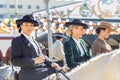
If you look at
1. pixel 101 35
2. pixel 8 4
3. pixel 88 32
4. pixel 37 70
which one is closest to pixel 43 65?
pixel 37 70

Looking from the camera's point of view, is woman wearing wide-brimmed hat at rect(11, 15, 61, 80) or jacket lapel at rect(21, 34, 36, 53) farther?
jacket lapel at rect(21, 34, 36, 53)

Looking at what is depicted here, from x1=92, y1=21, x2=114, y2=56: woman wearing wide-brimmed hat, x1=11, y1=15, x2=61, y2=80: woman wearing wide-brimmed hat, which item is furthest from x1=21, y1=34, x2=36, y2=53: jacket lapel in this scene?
x1=92, y1=21, x2=114, y2=56: woman wearing wide-brimmed hat

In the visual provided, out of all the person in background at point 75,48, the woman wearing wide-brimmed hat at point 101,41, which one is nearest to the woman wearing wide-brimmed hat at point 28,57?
the person in background at point 75,48

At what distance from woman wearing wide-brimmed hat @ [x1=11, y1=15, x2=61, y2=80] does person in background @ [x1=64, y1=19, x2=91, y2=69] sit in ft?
0.92

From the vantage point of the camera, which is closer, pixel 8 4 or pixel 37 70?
pixel 37 70

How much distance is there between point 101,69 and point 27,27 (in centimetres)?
98

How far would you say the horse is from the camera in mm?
2844

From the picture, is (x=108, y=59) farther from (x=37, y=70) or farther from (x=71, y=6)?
(x=71, y=6)

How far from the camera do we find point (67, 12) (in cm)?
1625

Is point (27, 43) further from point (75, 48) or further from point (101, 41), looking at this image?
point (101, 41)

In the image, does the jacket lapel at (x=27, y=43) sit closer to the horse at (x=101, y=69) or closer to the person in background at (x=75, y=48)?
the person in background at (x=75, y=48)

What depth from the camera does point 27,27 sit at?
3.63 meters

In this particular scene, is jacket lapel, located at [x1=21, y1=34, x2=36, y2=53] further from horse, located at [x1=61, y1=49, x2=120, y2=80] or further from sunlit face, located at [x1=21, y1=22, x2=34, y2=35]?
horse, located at [x1=61, y1=49, x2=120, y2=80]

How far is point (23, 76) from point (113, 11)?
42.8ft
